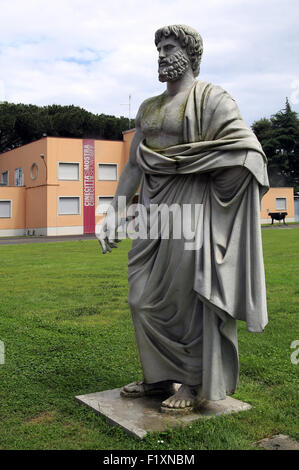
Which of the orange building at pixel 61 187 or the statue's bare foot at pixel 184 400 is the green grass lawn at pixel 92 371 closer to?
the statue's bare foot at pixel 184 400

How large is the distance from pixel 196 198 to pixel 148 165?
45cm

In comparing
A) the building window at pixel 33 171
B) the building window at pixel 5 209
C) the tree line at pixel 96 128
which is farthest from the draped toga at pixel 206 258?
the tree line at pixel 96 128

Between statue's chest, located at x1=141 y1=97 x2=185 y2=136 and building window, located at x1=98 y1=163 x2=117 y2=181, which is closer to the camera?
statue's chest, located at x1=141 y1=97 x2=185 y2=136

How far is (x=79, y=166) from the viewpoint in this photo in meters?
37.7

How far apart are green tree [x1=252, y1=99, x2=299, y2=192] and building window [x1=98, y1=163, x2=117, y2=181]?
1842 cm

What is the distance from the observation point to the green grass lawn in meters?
3.50

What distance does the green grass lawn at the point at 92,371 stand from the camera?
11.5ft

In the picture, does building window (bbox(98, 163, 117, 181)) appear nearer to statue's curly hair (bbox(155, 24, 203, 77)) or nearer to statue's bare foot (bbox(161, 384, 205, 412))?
statue's curly hair (bbox(155, 24, 203, 77))

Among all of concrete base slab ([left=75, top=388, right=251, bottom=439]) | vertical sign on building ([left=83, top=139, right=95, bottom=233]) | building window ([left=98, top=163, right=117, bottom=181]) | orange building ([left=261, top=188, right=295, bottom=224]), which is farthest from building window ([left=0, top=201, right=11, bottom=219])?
concrete base slab ([left=75, top=388, right=251, bottom=439])

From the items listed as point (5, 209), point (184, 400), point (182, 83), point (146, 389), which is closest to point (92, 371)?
point (146, 389)

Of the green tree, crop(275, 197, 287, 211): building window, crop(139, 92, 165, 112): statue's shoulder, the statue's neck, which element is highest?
the green tree

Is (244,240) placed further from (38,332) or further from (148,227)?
(38,332)

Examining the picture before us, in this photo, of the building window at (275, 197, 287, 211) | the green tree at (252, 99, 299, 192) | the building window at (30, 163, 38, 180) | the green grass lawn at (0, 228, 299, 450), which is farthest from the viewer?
the green tree at (252, 99, 299, 192)

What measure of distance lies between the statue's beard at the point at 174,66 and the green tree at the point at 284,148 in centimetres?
4832
